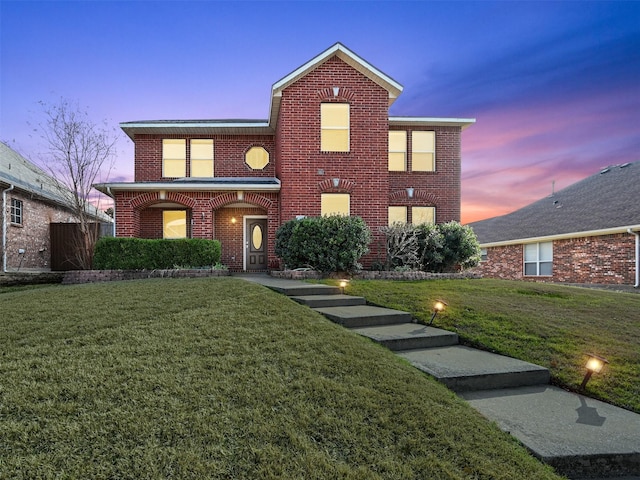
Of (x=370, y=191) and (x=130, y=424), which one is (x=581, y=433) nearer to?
(x=130, y=424)

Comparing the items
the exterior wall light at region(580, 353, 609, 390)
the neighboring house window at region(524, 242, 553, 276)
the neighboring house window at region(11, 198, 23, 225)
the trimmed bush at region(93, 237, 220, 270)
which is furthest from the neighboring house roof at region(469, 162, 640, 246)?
the neighboring house window at region(11, 198, 23, 225)

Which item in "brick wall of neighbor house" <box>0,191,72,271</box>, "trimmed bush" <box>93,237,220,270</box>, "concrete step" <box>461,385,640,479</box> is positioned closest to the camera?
"concrete step" <box>461,385,640,479</box>

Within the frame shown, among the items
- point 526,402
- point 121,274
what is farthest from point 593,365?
point 121,274

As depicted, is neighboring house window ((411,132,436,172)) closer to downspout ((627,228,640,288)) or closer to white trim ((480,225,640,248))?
white trim ((480,225,640,248))

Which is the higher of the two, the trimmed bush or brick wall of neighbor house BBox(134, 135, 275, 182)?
brick wall of neighbor house BBox(134, 135, 275, 182)

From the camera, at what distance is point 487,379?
3650mm

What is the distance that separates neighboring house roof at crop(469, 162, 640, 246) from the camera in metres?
13.8

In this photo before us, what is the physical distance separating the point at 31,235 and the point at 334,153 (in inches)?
530

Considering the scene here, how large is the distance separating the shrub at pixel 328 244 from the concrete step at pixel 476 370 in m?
5.50

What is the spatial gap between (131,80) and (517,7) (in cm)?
1458

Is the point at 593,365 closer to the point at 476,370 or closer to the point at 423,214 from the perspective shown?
the point at 476,370

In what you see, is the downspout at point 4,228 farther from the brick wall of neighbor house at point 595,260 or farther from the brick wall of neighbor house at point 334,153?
the brick wall of neighbor house at point 595,260

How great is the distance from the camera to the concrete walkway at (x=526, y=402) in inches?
98.8

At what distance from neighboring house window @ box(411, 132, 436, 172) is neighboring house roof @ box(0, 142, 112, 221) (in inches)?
526
